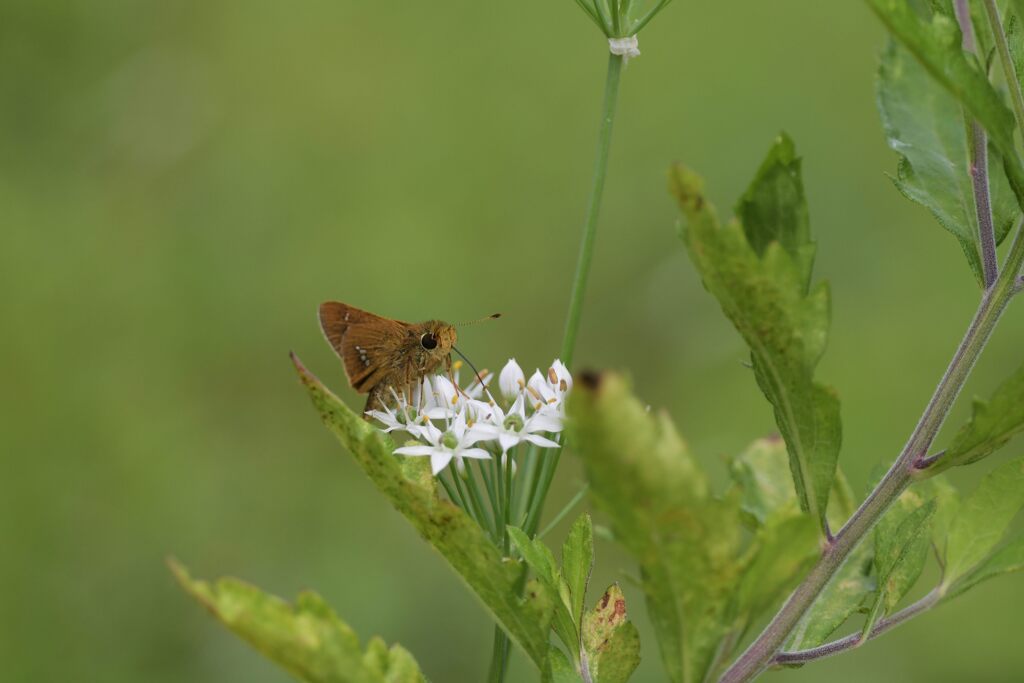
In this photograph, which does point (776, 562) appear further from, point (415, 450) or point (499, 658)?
point (415, 450)

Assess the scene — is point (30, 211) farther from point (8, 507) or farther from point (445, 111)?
point (445, 111)

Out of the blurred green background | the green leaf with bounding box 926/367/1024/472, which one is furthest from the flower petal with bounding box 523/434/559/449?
the blurred green background

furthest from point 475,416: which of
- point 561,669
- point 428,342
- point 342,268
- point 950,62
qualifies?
point 342,268

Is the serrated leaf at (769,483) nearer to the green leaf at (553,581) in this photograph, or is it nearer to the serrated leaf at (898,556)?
the serrated leaf at (898,556)

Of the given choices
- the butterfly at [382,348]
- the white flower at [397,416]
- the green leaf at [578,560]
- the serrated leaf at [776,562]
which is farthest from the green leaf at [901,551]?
the butterfly at [382,348]

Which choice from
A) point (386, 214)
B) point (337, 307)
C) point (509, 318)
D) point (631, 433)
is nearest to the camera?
point (631, 433)

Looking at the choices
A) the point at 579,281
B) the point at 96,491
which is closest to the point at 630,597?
the point at 96,491

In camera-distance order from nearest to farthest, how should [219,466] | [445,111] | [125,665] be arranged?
[125,665], [219,466], [445,111]
